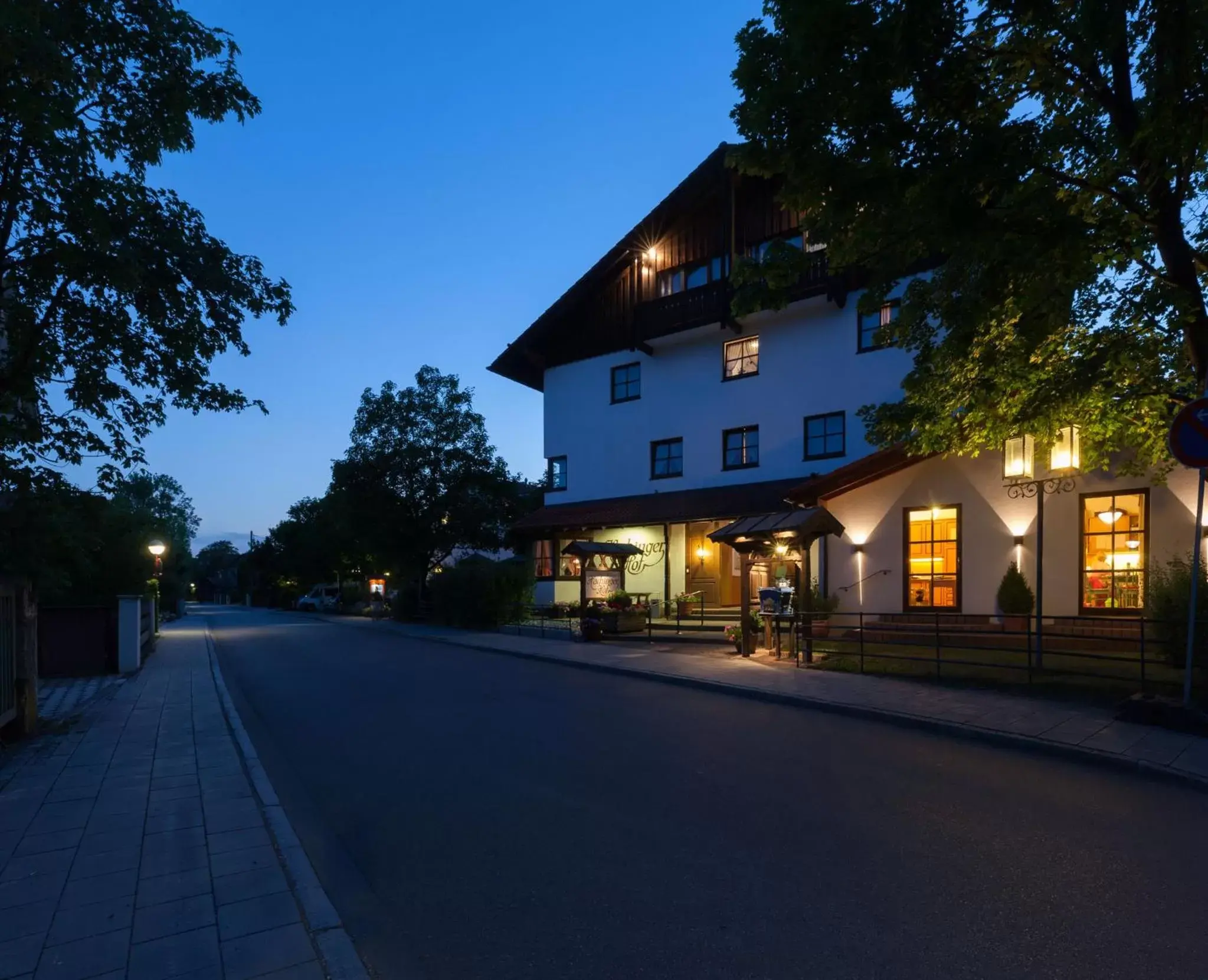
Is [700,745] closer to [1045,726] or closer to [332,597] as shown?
[1045,726]

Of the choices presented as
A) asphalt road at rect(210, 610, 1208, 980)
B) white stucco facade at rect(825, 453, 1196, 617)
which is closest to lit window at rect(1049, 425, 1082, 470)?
white stucco facade at rect(825, 453, 1196, 617)

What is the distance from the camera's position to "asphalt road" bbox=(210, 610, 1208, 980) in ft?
11.9

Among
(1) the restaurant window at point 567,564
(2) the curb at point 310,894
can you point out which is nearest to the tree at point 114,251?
(2) the curb at point 310,894

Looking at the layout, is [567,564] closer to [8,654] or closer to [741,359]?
[741,359]

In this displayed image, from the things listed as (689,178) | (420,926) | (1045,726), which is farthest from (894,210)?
(689,178)

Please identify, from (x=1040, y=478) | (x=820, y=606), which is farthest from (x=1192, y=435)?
(x=820, y=606)

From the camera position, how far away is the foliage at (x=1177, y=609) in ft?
30.7

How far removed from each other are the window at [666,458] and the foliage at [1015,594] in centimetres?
1182

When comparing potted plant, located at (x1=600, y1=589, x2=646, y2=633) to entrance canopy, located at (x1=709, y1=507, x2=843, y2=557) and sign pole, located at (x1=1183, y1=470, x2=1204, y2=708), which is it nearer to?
entrance canopy, located at (x1=709, y1=507, x2=843, y2=557)

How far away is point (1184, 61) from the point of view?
7418mm

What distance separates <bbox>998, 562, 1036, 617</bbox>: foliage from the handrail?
2.48 m

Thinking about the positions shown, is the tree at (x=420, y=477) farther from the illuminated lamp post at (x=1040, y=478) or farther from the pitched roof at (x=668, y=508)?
the illuminated lamp post at (x=1040, y=478)

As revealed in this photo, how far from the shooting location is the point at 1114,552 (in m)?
13.7

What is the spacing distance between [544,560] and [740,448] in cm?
958
